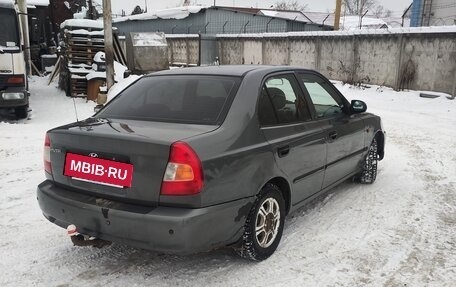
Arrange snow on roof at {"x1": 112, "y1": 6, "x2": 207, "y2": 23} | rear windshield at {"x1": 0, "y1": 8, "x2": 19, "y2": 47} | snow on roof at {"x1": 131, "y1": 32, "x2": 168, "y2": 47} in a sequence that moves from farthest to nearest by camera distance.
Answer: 1. snow on roof at {"x1": 112, "y1": 6, "x2": 207, "y2": 23}
2. snow on roof at {"x1": 131, "y1": 32, "x2": 168, "y2": 47}
3. rear windshield at {"x1": 0, "y1": 8, "x2": 19, "y2": 47}

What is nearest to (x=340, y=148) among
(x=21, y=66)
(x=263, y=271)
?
(x=263, y=271)

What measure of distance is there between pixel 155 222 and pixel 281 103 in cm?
163

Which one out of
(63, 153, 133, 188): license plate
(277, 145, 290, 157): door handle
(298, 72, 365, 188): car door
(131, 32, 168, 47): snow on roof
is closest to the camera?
(63, 153, 133, 188): license plate

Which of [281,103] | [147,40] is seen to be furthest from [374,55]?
[281,103]

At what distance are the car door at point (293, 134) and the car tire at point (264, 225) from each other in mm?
231

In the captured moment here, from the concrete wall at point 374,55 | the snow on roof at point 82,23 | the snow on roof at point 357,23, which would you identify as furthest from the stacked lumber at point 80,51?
the snow on roof at point 357,23

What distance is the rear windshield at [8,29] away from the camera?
9422 mm

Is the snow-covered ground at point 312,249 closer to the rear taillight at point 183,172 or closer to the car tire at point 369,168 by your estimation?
the car tire at point 369,168

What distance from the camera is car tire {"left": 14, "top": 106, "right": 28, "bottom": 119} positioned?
10.2 m

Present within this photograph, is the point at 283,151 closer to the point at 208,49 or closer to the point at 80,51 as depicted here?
the point at 80,51

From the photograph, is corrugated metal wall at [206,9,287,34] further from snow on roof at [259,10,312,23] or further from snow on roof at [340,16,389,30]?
snow on roof at [340,16,389,30]

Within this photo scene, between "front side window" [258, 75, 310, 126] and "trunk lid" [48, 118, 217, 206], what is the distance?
626 millimetres

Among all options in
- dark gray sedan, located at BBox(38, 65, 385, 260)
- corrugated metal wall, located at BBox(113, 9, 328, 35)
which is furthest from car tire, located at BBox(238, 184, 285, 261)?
corrugated metal wall, located at BBox(113, 9, 328, 35)

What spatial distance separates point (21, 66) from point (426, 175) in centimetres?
865
